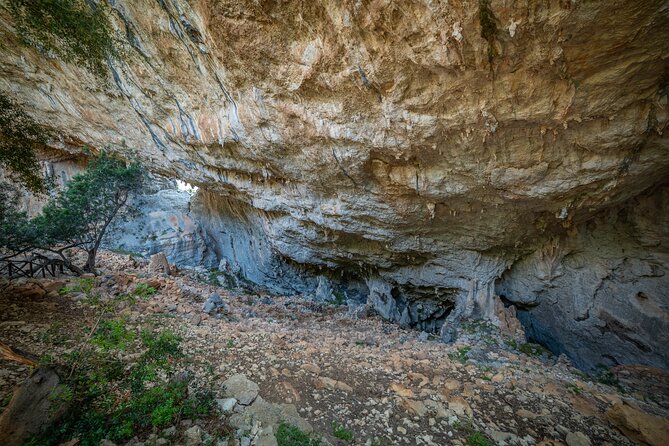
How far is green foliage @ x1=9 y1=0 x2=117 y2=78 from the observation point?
4.01m

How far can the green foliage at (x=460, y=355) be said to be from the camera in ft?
18.0

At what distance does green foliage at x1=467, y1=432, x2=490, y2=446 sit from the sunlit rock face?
520 cm

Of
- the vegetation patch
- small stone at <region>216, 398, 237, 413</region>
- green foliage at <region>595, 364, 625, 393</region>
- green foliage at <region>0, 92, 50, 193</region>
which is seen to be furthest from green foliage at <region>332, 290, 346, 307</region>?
green foliage at <region>0, 92, 50, 193</region>

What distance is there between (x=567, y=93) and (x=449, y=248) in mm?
6757

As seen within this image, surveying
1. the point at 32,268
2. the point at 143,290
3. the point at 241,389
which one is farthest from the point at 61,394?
the point at 32,268

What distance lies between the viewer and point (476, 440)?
312cm

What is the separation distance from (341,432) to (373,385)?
1227 millimetres

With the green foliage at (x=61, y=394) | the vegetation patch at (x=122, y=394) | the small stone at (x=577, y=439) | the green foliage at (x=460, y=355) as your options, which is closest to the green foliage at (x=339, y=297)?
the green foliage at (x=460, y=355)

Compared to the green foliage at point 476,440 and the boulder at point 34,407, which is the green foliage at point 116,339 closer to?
the boulder at point 34,407

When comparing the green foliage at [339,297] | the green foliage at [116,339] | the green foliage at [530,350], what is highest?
the green foliage at [116,339]

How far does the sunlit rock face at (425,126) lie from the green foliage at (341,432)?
544 cm

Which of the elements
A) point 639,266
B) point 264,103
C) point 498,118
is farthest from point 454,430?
point 639,266

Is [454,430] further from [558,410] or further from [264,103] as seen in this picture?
[264,103]

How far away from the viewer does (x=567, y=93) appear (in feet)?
14.8
